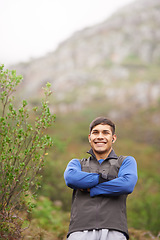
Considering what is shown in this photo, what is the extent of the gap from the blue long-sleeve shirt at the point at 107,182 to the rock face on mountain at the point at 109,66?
37686 millimetres

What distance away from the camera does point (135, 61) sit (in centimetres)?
6681

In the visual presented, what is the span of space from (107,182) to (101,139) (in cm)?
50

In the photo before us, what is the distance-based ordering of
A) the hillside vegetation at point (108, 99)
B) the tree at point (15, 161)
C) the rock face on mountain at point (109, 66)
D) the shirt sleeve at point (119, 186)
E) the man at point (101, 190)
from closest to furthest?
the man at point (101, 190)
the shirt sleeve at point (119, 186)
the tree at point (15, 161)
the hillside vegetation at point (108, 99)
the rock face on mountain at point (109, 66)

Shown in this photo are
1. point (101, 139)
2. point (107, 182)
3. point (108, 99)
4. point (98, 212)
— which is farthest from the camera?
point (108, 99)

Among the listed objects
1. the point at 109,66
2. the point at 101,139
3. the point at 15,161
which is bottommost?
the point at 15,161

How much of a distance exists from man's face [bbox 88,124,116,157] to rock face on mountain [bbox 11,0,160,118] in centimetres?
3744

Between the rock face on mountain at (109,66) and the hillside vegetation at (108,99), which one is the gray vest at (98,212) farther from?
the rock face on mountain at (109,66)

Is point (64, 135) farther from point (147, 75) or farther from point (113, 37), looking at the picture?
point (113, 37)

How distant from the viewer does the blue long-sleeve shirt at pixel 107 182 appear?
242 cm

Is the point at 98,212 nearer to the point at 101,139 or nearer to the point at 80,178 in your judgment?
the point at 80,178

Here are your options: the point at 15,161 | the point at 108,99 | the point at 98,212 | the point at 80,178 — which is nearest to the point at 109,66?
the point at 108,99

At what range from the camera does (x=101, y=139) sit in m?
2.76


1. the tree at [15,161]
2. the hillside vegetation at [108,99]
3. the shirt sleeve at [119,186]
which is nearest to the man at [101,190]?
the shirt sleeve at [119,186]

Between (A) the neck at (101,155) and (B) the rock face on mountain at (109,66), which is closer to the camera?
(A) the neck at (101,155)
